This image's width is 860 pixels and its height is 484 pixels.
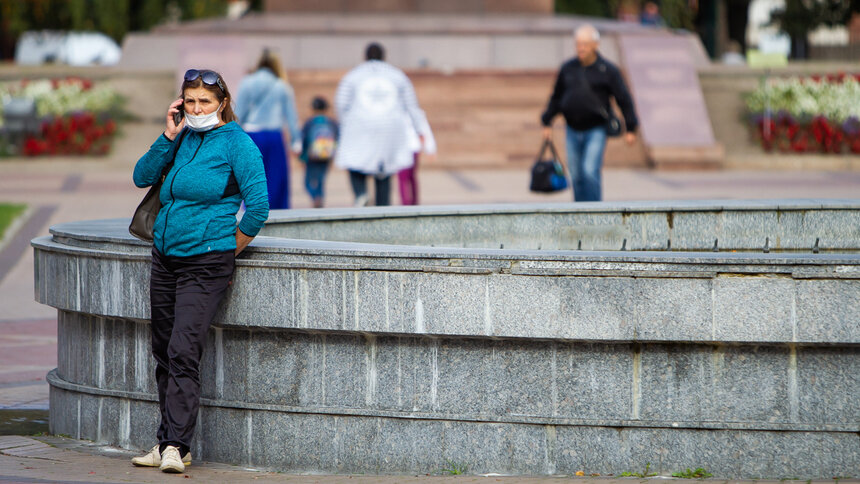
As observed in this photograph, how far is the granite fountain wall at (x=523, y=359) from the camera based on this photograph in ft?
15.8

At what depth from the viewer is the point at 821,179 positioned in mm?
18391

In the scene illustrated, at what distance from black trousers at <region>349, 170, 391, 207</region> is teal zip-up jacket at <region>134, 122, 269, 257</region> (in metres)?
6.59

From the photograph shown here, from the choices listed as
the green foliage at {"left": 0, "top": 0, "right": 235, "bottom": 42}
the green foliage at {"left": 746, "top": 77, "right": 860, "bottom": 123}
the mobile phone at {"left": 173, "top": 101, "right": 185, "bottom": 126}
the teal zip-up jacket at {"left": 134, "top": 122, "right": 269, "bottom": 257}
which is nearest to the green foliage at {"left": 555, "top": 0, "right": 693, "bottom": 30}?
the green foliage at {"left": 746, "top": 77, "right": 860, "bottom": 123}

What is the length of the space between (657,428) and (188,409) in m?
1.83

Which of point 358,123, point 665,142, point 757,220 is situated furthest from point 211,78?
point 665,142

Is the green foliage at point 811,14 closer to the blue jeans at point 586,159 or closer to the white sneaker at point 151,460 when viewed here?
the blue jeans at point 586,159

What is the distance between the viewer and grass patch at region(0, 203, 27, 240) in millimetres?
13205

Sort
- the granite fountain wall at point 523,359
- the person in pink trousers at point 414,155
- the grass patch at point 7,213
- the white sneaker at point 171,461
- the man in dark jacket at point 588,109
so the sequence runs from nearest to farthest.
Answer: the granite fountain wall at point 523,359
the white sneaker at point 171,461
the man in dark jacket at point 588,109
the person in pink trousers at point 414,155
the grass patch at point 7,213

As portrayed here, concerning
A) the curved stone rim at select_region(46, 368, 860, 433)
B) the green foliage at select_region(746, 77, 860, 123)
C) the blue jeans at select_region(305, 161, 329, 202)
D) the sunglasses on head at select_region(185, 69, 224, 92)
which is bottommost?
the curved stone rim at select_region(46, 368, 860, 433)

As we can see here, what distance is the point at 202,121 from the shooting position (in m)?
5.28

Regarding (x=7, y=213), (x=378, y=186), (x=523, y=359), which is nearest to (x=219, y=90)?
(x=523, y=359)

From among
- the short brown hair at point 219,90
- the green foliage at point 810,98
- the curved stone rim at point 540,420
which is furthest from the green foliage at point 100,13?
the curved stone rim at point 540,420

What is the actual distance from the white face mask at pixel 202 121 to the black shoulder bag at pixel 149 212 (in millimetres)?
181

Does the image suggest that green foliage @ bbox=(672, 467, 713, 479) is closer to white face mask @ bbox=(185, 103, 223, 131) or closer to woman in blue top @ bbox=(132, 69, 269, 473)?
woman in blue top @ bbox=(132, 69, 269, 473)
